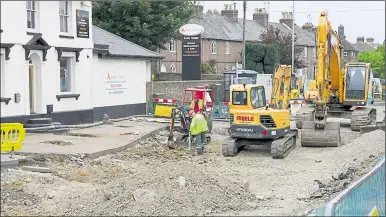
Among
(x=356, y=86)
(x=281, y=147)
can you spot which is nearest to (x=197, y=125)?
(x=281, y=147)

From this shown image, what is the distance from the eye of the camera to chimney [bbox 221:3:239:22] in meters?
60.4

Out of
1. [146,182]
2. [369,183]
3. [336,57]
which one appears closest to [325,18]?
[336,57]

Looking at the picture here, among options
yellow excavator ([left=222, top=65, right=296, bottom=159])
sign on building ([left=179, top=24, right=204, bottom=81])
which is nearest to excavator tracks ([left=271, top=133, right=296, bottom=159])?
yellow excavator ([left=222, top=65, right=296, bottom=159])

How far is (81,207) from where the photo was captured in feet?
35.3

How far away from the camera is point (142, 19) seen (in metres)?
37.6

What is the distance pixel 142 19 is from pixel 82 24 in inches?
631

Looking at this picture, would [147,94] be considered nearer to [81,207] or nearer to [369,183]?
[81,207]

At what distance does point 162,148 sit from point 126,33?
20.1m

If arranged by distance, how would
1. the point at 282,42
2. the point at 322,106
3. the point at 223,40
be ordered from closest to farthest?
1. the point at 322,106
2. the point at 223,40
3. the point at 282,42

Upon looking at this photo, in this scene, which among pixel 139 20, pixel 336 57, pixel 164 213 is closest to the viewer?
pixel 164 213

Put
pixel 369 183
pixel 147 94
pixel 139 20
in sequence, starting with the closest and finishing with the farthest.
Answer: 1. pixel 369 183
2. pixel 147 94
3. pixel 139 20

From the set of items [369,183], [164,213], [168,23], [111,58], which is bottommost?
[164,213]

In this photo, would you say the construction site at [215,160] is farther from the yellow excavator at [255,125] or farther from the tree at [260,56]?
the tree at [260,56]

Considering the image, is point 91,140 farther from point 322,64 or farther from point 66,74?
point 322,64
